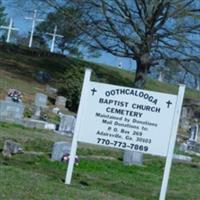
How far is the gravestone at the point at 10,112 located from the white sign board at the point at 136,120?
1136cm

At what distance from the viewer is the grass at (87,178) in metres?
8.30

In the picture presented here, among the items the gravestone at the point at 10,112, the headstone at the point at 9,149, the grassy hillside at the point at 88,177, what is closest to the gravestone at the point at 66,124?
the gravestone at the point at 10,112

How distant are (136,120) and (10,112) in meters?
12.1

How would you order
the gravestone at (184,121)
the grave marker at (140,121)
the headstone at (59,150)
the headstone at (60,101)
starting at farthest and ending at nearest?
the gravestone at (184,121) → the headstone at (60,101) → the headstone at (59,150) → the grave marker at (140,121)

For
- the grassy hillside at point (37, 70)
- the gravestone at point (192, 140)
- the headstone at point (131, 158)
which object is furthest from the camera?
the grassy hillside at point (37, 70)

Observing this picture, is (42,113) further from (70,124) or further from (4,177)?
(4,177)

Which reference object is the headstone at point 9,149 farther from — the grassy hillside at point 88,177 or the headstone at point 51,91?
the headstone at point 51,91

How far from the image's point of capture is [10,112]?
21.0 m

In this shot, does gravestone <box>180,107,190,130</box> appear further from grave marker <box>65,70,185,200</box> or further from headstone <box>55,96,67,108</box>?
grave marker <box>65,70,185,200</box>

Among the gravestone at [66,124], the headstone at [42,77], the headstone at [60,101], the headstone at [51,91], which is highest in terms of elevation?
the headstone at [42,77]

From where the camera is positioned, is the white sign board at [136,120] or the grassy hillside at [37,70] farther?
the grassy hillside at [37,70]

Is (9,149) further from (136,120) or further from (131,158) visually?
(131,158)

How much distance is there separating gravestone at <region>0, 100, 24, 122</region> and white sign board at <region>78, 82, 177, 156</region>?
37.3 feet

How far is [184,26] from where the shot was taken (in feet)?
93.0
